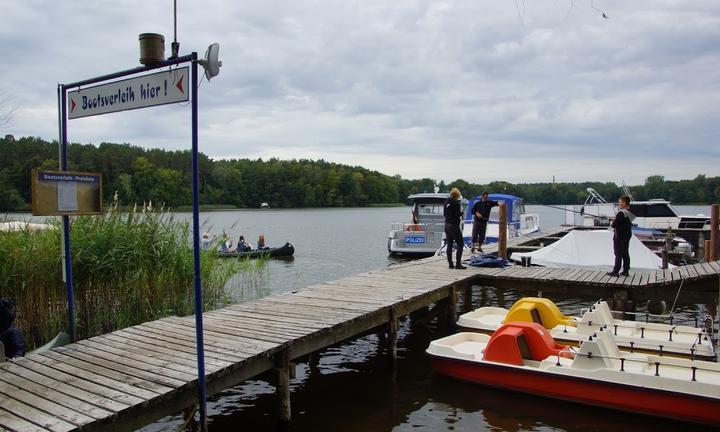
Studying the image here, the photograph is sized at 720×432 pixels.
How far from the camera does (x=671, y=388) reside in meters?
7.07

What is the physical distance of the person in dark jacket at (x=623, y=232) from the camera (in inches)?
456

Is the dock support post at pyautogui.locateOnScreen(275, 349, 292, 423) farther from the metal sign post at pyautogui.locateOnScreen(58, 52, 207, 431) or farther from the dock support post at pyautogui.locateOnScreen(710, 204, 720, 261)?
the dock support post at pyautogui.locateOnScreen(710, 204, 720, 261)

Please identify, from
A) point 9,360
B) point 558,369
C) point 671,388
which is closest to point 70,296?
point 9,360

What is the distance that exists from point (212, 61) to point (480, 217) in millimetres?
13151

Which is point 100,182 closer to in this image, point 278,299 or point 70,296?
point 70,296

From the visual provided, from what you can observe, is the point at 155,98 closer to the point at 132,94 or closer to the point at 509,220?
the point at 132,94

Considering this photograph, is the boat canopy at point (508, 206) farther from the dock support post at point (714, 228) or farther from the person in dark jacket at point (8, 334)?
the person in dark jacket at point (8, 334)

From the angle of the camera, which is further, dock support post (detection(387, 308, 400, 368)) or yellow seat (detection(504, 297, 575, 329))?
yellow seat (detection(504, 297, 575, 329))

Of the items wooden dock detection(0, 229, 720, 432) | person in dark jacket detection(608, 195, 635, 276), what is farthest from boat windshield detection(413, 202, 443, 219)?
wooden dock detection(0, 229, 720, 432)

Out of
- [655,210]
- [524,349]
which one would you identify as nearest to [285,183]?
[655,210]

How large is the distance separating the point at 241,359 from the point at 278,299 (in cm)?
368

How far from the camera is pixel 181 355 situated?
623 centimetres

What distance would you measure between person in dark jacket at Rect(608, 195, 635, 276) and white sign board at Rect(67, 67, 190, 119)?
937 centimetres

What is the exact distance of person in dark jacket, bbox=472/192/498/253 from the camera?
53.9 feet
